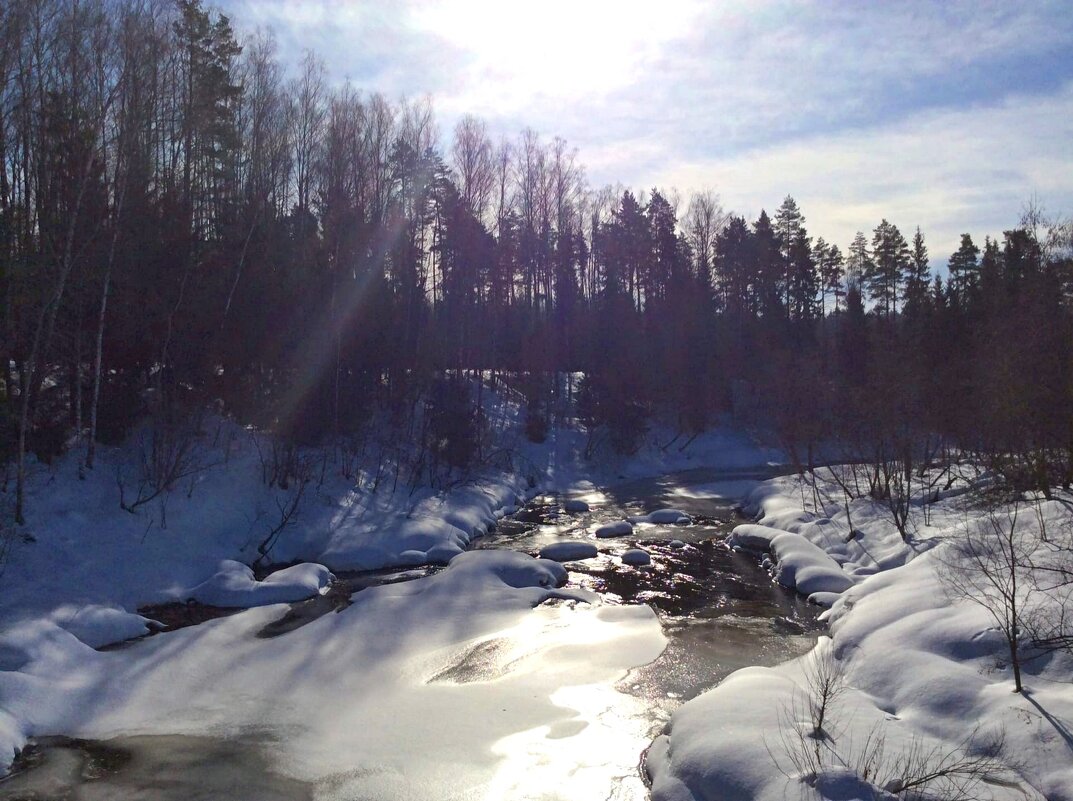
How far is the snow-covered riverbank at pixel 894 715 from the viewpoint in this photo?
263 inches

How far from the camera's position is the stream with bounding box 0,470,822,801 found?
301 inches

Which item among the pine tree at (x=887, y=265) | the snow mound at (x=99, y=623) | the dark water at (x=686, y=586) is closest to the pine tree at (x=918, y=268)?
the pine tree at (x=887, y=265)

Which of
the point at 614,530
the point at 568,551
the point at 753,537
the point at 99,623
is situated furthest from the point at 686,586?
the point at 99,623

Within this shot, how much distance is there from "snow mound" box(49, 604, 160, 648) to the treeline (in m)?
3.51

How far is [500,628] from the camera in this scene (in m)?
13.0

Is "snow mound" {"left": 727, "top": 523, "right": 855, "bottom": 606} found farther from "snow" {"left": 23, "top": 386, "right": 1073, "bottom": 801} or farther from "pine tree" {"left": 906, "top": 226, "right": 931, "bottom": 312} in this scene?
"pine tree" {"left": 906, "top": 226, "right": 931, "bottom": 312}

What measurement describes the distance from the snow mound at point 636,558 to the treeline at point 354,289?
7167 millimetres

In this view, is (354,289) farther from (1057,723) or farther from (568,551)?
(1057,723)

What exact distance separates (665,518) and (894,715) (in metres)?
15.2

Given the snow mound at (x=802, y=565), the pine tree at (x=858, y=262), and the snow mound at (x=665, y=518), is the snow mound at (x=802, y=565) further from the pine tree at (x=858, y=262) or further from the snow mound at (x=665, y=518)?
the pine tree at (x=858, y=262)

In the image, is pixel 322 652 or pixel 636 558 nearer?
pixel 322 652

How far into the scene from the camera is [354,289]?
27.8 meters

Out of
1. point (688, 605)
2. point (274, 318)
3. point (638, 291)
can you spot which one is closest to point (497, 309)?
point (638, 291)

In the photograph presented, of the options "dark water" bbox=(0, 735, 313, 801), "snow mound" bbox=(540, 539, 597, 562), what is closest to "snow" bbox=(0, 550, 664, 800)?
"dark water" bbox=(0, 735, 313, 801)
